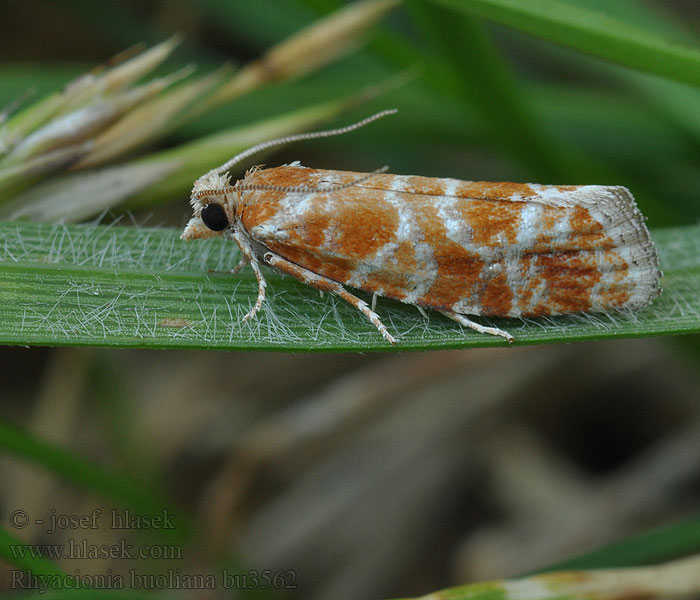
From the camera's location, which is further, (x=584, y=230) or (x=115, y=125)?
(x=115, y=125)

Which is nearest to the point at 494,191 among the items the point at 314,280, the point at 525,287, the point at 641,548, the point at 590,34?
the point at 525,287

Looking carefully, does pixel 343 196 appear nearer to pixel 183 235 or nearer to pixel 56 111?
pixel 183 235

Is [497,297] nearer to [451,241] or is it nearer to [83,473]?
[451,241]

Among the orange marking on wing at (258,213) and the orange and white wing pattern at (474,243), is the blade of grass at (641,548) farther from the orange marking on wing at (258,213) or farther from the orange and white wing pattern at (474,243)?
the orange marking on wing at (258,213)

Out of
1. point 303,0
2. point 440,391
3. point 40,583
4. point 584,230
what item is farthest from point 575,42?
point 40,583

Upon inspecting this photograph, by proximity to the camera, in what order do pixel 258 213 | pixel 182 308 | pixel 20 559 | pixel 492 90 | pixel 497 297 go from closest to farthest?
Result: pixel 20 559 → pixel 182 308 → pixel 497 297 → pixel 258 213 → pixel 492 90

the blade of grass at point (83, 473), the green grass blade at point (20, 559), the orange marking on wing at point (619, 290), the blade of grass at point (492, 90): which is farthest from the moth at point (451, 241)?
the green grass blade at point (20, 559)
